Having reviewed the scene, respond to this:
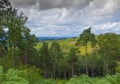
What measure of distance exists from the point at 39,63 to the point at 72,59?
534 inches

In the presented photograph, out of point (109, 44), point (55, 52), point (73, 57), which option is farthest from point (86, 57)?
point (55, 52)

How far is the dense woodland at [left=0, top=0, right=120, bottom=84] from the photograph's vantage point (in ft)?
109

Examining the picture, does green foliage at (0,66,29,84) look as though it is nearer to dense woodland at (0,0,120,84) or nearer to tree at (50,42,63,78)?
dense woodland at (0,0,120,84)

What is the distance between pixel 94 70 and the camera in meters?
136

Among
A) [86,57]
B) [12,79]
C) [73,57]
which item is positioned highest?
[12,79]

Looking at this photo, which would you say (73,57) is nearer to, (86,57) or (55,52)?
(55,52)

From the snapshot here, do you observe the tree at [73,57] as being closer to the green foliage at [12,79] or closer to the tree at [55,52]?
the tree at [55,52]

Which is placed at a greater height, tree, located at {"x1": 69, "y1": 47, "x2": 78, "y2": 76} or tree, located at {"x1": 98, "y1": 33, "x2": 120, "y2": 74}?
tree, located at {"x1": 98, "y1": 33, "x2": 120, "y2": 74}

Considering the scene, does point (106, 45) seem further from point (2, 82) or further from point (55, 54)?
point (2, 82)

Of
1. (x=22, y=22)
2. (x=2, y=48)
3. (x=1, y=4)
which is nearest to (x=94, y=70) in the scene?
(x=22, y=22)

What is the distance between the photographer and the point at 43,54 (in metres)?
113

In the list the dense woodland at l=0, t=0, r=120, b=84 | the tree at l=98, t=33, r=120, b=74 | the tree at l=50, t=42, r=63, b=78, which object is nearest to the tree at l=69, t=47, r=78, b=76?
the dense woodland at l=0, t=0, r=120, b=84

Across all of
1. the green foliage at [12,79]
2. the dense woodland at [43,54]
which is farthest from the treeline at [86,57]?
the green foliage at [12,79]

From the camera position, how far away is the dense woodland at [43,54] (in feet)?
109
